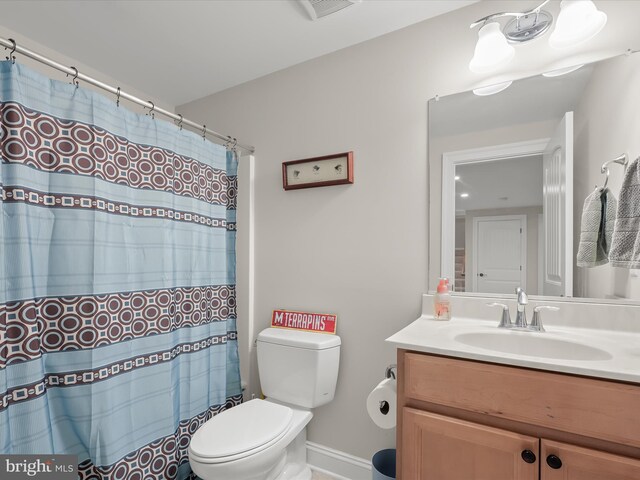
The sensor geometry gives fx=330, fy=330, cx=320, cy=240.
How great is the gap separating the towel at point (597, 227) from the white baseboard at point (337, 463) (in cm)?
145

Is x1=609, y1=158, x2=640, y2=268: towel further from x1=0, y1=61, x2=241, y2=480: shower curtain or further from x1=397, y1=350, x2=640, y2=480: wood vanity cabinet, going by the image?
x1=0, y1=61, x2=241, y2=480: shower curtain

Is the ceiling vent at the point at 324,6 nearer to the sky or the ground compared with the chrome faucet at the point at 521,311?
nearer to the sky

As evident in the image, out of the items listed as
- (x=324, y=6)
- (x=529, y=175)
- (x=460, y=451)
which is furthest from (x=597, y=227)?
(x=324, y=6)

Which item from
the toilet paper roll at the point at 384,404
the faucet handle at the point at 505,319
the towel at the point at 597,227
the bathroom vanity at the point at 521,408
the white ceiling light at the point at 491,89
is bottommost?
the toilet paper roll at the point at 384,404

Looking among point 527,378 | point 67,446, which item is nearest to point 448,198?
point 527,378

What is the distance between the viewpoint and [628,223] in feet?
3.60

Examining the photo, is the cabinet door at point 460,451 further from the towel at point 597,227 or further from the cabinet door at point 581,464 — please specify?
the towel at point 597,227

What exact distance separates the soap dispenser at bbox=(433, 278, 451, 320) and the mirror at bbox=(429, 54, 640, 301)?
0.28ft

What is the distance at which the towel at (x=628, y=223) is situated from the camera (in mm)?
1070

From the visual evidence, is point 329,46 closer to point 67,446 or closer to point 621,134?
point 621,134

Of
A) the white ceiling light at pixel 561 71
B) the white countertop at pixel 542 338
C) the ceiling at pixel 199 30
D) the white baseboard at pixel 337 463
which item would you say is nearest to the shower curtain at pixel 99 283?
the ceiling at pixel 199 30

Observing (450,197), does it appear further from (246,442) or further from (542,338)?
(246,442)

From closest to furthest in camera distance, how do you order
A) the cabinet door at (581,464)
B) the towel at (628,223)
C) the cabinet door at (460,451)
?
the cabinet door at (581,464) → the cabinet door at (460,451) → the towel at (628,223)

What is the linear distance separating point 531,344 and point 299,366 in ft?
3.53
